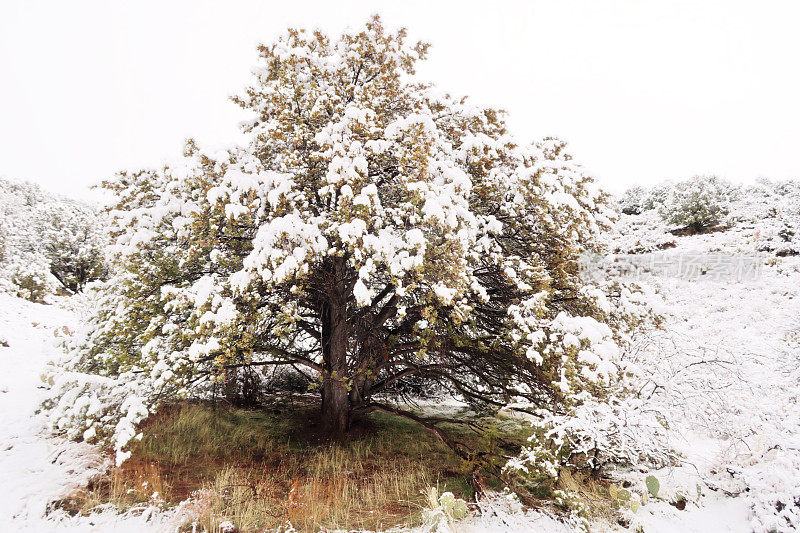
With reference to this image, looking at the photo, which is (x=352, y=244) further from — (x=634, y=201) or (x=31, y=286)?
(x=634, y=201)

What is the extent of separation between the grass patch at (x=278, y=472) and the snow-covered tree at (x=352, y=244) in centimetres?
99

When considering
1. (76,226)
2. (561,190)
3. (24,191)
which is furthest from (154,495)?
(24,191)

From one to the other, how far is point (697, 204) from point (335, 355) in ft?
67.3

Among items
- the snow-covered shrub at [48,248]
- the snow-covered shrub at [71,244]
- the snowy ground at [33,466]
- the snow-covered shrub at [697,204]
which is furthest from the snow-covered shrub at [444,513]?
the snow-covered shrub at [71,244]

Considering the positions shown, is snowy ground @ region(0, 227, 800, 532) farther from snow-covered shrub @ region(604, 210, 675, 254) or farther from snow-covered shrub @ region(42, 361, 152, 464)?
snow-covered shrub @ region(604, 210, 675, 254)

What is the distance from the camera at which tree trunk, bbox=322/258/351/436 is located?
6.48m

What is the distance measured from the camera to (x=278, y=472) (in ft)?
19.4

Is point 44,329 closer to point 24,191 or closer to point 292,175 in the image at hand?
point 292,175

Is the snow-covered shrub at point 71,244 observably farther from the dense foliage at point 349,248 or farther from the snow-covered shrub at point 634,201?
the snow-covered shrub at point 634,201

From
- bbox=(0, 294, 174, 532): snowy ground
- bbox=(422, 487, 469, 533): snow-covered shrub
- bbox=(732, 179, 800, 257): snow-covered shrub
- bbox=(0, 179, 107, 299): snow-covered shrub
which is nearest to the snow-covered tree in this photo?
bbox=(0, 294, 174, 532): snowy ground

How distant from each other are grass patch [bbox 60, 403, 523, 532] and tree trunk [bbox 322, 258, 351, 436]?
1.49 ft

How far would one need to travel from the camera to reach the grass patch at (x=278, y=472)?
4.75 meters

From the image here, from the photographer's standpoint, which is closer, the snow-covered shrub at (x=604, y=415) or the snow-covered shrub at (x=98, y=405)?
the snow-covered shrub at (x=604, y=415)

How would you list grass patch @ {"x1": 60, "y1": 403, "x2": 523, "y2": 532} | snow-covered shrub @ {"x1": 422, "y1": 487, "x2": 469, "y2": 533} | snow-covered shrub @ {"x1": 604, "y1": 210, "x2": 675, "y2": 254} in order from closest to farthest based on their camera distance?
snow-covered shrub @ {"x1": 422, "y1": 487, "x2": 469, "y2": 533}, grass patch @ {"x1": 60, "y1": 403, "x2": 523, "y2": 532}, snow-covered shrub @ {"x1": 604, "y1": 210, "x2": 675, "y2": 254}
